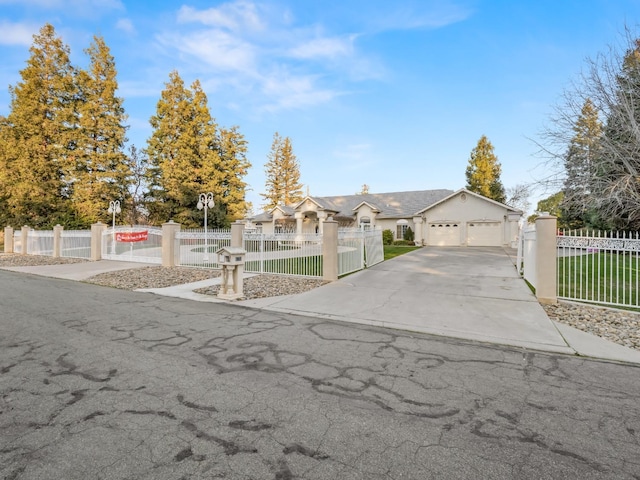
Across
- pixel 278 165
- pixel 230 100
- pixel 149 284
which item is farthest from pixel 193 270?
pixel 278 165

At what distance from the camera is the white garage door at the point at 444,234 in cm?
2814

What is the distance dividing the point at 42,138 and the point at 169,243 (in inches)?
789

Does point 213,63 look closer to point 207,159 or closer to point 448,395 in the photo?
point 448,395

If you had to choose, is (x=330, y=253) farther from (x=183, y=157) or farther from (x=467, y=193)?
(x=183, y=157)

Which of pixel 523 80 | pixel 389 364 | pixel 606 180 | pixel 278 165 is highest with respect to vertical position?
pixel 278 165

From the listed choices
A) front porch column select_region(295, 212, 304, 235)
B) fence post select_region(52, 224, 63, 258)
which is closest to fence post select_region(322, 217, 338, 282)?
fence post select_region(52, 224, 63, 258)

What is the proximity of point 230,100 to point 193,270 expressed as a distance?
950 centimetres

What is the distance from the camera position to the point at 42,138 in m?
25.2

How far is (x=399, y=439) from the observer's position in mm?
2619

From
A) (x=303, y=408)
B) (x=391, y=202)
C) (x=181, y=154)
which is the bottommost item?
(x=303, y=408)

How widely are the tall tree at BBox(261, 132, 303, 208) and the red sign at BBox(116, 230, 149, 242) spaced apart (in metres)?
32.9

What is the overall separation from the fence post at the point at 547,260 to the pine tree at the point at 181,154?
24.9m

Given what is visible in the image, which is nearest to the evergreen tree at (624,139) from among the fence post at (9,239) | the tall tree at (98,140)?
the tall tree at (98,140)

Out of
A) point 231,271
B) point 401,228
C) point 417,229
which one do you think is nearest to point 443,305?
point 231,271
